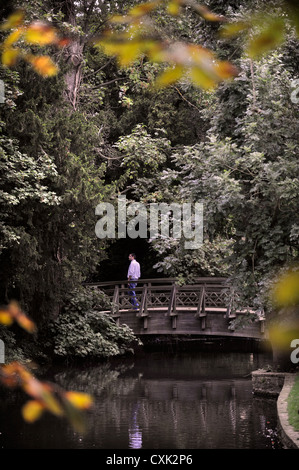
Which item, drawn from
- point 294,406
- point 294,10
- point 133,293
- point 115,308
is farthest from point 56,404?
point 133,293

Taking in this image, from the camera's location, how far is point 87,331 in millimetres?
19797

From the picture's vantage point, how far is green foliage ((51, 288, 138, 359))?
19.2m

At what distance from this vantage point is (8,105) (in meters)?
14.8

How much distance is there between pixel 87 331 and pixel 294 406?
33.7ft

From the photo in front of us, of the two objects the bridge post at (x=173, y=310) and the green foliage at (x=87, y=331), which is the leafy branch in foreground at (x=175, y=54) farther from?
the bridge post at (x=173, y=310)

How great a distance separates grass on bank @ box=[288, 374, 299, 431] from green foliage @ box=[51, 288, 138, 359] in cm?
832

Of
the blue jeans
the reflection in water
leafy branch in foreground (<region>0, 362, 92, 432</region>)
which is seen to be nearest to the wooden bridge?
the blue jeans

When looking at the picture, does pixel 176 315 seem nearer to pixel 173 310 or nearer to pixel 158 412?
pixel 173 310

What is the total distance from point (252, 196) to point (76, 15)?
11982 millimetres

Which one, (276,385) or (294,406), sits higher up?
(276,385)

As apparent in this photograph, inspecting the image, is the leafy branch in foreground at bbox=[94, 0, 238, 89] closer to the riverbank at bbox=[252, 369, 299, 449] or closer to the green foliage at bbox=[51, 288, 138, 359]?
the riverbank at bbox=[252, 369, 299, 449]
